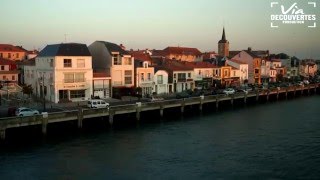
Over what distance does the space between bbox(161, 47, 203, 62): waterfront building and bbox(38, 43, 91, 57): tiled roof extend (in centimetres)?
5655

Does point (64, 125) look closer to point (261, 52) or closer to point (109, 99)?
point (109, 99)

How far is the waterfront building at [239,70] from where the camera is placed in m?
97.3

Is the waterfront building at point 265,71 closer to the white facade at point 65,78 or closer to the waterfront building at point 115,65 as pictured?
the waterfront building at point 115,65

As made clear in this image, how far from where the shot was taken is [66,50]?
191ft

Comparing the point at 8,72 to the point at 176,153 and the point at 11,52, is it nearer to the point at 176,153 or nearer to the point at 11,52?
the point at 11,52

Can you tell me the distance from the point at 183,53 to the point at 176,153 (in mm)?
85268

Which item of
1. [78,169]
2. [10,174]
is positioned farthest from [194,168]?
[10,174]

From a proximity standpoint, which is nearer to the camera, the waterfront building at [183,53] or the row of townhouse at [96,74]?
the row of townhouse at [96,74]

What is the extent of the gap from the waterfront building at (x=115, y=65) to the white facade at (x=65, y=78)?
5.54 m

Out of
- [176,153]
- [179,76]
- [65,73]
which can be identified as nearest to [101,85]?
[65,73]

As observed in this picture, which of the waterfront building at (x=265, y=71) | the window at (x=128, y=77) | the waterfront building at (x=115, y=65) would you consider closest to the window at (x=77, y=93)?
the waterfront building at (x=115, y=65)

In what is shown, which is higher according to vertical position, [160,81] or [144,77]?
[144,77]

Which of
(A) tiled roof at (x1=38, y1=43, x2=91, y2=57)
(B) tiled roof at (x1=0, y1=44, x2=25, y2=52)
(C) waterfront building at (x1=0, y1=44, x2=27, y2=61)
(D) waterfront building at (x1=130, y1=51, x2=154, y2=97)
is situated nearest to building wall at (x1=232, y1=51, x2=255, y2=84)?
(D) waterfront building at (x1=130, y1=51, x2=154, y2=97)

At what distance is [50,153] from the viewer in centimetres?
3547
